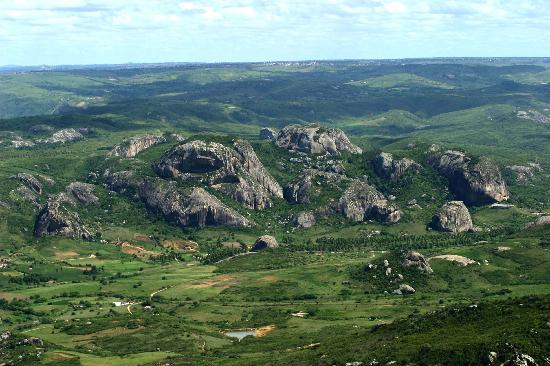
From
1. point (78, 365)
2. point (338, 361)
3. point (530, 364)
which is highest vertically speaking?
point (530, 364)

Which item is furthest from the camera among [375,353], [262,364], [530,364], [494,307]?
[262,364]

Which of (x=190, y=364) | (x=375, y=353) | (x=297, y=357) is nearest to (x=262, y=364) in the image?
(x=297, y=357)

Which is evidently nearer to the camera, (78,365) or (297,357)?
(297,357)

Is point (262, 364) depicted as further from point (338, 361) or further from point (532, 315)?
point (532, 315)

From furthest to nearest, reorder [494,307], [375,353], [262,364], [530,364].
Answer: [262,364] < [494,307] < [375,353] < [530,364]

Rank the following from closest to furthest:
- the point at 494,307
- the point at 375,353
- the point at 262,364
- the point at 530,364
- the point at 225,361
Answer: the point at 530,364, the point at 375,353, the point at 494,307, the point at 262,364, the point at 225,361

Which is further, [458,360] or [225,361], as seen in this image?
[225,361]

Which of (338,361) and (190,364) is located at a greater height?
(338,361)

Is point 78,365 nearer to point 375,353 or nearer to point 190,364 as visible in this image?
point 190,364

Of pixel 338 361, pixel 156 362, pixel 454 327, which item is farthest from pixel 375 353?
pixel 156 362
